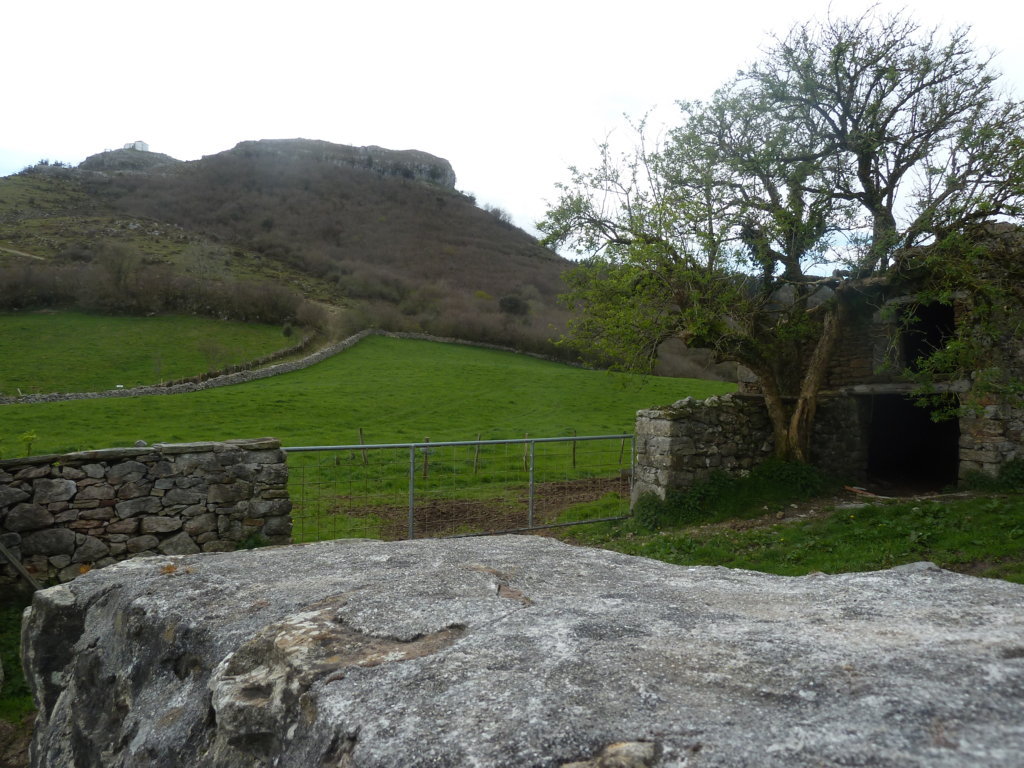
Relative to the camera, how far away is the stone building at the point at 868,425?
11.8 metres

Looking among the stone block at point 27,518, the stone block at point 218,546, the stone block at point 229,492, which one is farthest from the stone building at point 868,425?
the stone block at point 27,518

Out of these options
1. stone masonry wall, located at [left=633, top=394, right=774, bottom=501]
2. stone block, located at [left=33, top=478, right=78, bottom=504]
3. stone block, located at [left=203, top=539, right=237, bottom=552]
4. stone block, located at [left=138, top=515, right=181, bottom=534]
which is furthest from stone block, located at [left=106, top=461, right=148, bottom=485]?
stone masonry wall, located at [left=633, top=394, right=774, bottom=501]

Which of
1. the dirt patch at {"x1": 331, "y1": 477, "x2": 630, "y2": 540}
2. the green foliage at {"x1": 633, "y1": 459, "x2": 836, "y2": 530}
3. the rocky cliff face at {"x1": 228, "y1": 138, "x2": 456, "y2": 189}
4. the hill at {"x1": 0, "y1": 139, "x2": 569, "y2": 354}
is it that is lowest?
the dirt patch at {"x1": 331, "y1": 477, "x2": 630, "y2": 540}

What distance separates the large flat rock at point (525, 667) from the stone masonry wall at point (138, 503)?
4.44 meters

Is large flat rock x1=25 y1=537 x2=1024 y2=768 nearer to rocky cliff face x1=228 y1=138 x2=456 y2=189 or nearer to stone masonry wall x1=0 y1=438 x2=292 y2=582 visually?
stone masonry wall x1=0 y1=438 x2=292 y2=582

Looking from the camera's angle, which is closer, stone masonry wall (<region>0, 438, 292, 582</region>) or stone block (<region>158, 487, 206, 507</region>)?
stone masonry wall (<region>0, 438, 292, 582</region>)

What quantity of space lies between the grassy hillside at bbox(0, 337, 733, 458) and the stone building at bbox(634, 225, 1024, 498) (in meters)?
2.26

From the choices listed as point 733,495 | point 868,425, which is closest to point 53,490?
point 733,495

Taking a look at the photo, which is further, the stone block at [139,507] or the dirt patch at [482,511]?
the dirt patch at [482,511]

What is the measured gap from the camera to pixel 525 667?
5.96 ft

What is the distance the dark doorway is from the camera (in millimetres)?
16625

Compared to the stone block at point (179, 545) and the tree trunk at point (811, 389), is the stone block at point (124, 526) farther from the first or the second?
the tree trunk at point (811, 389)

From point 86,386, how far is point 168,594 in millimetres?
28760

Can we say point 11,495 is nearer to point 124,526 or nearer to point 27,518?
point 27,518
